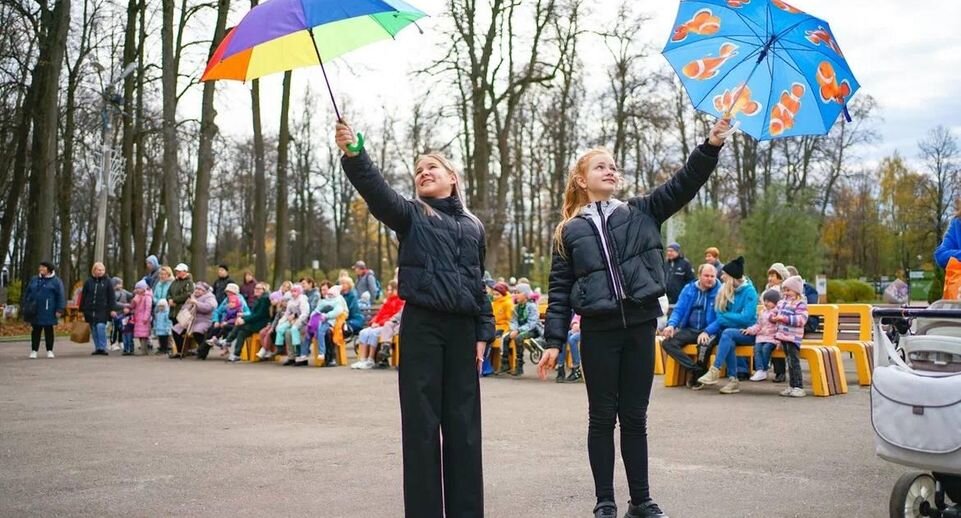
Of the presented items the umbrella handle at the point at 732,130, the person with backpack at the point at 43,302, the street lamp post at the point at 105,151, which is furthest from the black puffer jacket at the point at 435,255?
the street lamp post at the point at 105,151

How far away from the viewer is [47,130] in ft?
86.1

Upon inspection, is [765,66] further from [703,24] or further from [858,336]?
[858,336]

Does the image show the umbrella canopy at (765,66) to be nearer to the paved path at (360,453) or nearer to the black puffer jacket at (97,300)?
the paved path at (360,453)

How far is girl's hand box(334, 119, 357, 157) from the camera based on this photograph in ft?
13.6

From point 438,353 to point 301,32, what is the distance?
5.75 feet

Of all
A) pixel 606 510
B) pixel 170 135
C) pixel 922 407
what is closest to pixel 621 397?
pixel 606 510

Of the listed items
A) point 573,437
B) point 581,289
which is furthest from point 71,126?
point 581,289

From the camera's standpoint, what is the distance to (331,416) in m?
9.65

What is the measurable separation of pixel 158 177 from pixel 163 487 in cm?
3681

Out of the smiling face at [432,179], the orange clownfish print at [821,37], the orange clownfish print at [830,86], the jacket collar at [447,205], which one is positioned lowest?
the jacket collar at [447,205]

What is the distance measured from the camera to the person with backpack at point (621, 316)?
4.93 metres

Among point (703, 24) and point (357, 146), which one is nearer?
point (357, 146)

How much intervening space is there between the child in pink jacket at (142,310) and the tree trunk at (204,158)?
575cm

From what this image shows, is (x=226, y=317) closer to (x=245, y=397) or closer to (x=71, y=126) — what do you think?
(x=245, y=397)
